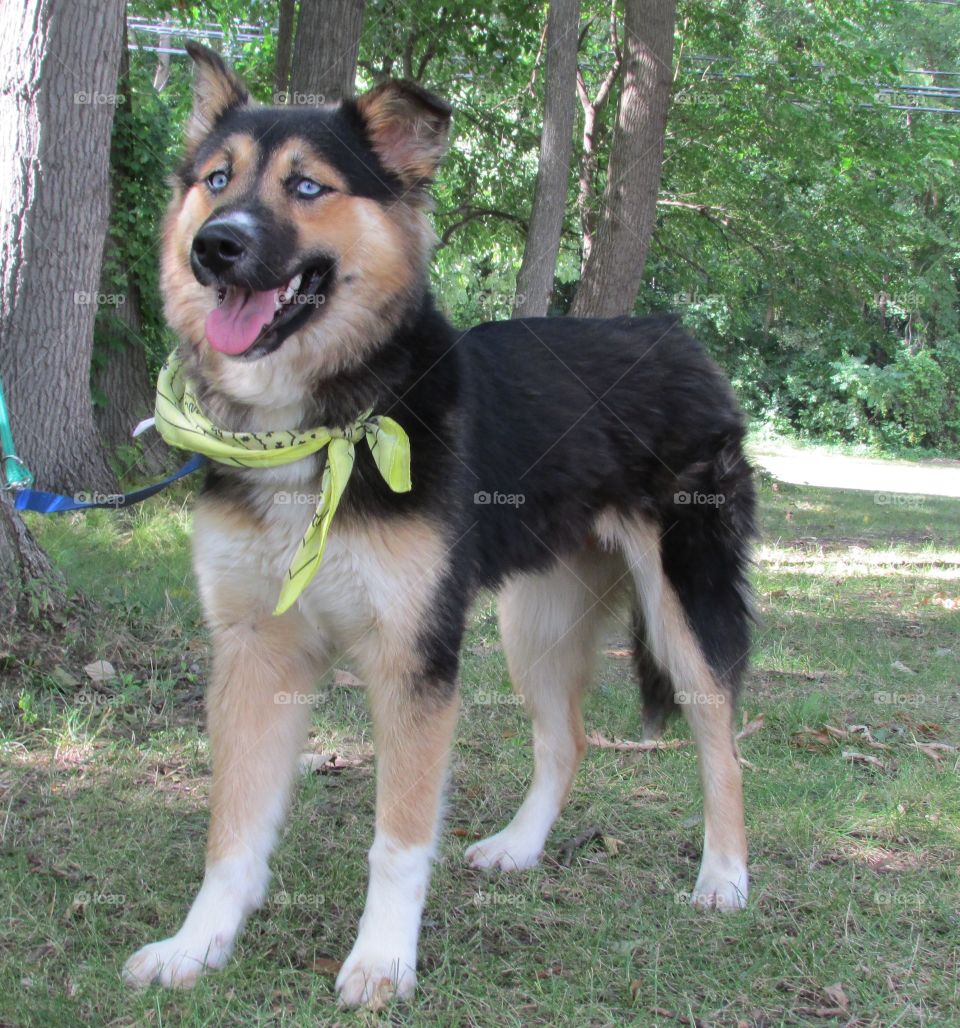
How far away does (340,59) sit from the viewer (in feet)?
28.1

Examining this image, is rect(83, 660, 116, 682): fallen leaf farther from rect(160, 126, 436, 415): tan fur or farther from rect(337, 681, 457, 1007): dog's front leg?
rect(337, 681, 457, 1007): dog's front leg

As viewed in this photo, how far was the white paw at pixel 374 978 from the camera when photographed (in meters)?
2.72

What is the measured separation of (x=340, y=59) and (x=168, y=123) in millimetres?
1775

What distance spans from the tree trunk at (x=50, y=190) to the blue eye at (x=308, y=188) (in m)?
3.18

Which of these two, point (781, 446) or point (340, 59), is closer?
point (340, 59)

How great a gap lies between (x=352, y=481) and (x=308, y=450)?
0.15m

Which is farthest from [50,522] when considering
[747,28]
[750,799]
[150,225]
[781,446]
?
[781,446]

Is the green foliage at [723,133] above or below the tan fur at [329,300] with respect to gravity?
above

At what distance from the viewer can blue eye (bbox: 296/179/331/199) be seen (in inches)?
117

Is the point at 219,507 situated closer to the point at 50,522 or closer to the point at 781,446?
the point at 50,522
